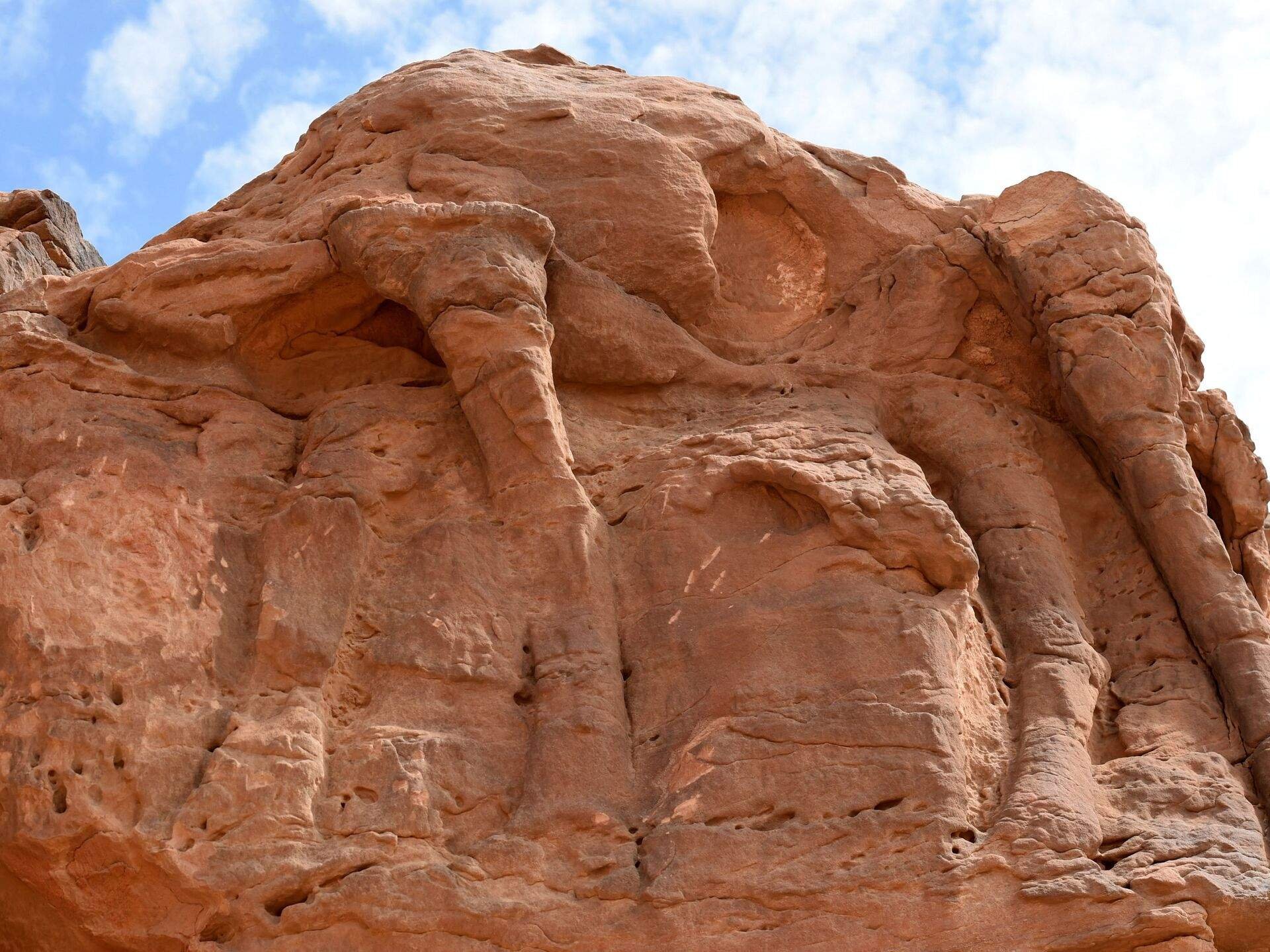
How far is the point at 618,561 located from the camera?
767cm

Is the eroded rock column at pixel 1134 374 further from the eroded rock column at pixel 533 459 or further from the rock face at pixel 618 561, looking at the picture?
the eroded rock column at pixel 533 459

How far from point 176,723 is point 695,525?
261 cm

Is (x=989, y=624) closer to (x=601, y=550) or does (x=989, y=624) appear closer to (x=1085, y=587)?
(x=1085, y=587)

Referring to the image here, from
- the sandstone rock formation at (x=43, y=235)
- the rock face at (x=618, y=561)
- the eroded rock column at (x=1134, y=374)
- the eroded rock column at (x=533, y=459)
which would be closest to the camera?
the rock face at (x=618, y=561)

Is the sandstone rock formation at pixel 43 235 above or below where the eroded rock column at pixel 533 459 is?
above

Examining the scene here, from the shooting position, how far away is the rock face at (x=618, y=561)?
6.37 metres

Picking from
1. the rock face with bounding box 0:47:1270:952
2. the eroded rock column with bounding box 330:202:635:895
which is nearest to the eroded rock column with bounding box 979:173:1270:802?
the rock face with bounding box 0:47:1270:952

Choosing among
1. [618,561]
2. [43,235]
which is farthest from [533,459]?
[43,235]

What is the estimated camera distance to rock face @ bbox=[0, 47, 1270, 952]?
20.9ft

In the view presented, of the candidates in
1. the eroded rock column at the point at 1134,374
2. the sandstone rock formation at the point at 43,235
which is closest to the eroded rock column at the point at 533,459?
the eroded rock column at the point at 1134,374

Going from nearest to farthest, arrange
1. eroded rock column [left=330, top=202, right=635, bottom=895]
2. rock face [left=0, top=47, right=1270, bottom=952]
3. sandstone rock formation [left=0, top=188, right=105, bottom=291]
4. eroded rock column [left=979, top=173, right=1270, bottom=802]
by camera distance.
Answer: rock face [left=0, top=47, right=1270, bottom=952] → eroded rock column [left=330, top=202, right=635, bottom=895] → eroded rock column [left=979, top=173, right=1270, bottom=802] → sandstone rock formation [left=0, top=188, right=105, bottom=291]

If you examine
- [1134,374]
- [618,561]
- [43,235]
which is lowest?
[618,561]

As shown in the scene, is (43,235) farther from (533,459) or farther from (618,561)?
(618,561)

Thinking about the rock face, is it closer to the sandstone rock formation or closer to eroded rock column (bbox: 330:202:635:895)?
eroded rock column (bbox: 330:202:635:895)
